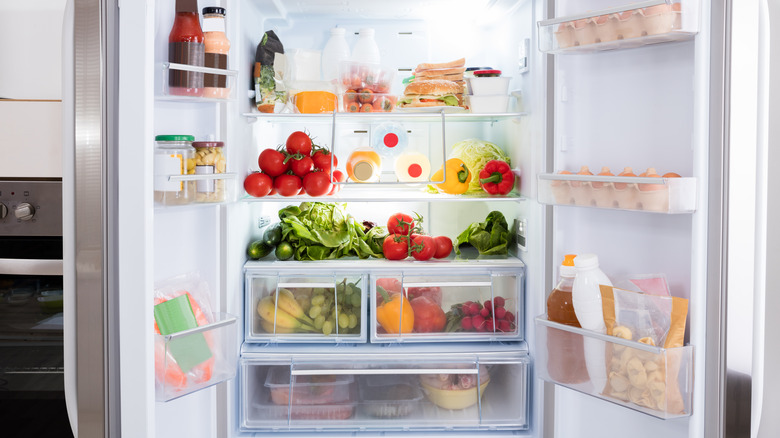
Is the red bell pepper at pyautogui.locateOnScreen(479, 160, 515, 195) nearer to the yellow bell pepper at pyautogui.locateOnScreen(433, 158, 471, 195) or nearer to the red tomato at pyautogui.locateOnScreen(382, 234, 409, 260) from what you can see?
the yellow bell pepper at pyautogui.locateOnScreen(433, 158, 471, 195)

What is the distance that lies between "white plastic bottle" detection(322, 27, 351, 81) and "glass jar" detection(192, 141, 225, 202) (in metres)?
0.69

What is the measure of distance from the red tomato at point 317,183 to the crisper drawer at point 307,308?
0.93 ft

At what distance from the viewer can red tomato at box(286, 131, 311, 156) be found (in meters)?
2.28

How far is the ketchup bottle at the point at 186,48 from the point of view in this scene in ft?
5.42

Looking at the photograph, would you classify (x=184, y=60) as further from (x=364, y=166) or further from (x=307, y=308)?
(x=307, y=308)

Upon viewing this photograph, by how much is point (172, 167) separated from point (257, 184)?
63 cm

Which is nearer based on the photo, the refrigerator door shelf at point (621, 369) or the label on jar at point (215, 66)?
the refrigerator door shelf at point (621, 369)

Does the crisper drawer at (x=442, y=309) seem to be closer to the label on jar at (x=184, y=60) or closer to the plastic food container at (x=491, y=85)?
the plastic food container at (x=491, y=85)

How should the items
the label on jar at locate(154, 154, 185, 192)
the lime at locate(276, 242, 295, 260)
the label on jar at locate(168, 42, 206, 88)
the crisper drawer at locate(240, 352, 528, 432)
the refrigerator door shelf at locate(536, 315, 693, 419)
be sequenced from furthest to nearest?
1. the lime at locate(276, 242, 295, 260)
2. the crisper drawer at locate(240, 352, 528, 432)
3. the label on jar at locate(168, 42, 206, 88)
4. the label on jar at locate(154, 154, 185, 192)
5. the refrigerator door shelf at locate(536, 315, 693, 419)

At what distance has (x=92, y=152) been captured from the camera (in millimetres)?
1314

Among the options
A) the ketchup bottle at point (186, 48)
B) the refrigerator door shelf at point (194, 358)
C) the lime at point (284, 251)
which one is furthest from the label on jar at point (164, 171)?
the lime at point (284, 251)

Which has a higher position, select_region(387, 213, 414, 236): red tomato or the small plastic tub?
the small plastic tub

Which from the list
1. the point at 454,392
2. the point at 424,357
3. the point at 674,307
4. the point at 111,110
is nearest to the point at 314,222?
the point at 424,357

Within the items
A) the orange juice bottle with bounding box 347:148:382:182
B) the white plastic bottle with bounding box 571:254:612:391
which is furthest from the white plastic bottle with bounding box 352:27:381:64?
the white plastic bottle with bounding box 571:254:612:391
